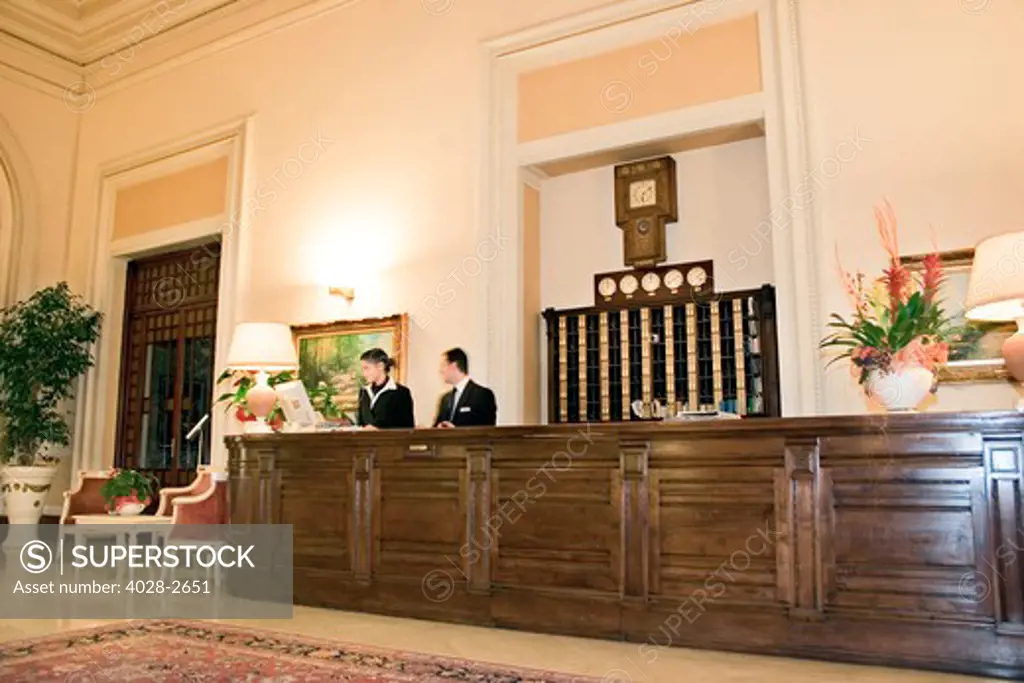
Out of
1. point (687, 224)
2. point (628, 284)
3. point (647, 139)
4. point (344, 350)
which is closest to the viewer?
point (647, 139)

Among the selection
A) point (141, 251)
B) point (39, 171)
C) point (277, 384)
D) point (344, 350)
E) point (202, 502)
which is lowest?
point (202, 502)

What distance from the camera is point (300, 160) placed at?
8508 mm

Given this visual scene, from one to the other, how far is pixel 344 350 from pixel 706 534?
4.47 meters

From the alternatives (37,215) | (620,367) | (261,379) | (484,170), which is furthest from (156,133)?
(620,367)

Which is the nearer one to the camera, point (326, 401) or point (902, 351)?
point (902, 351)

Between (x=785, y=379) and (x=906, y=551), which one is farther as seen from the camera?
(x=785, y=379)

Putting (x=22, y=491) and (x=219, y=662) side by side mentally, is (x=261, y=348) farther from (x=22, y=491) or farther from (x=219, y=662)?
(x=22, y=491)

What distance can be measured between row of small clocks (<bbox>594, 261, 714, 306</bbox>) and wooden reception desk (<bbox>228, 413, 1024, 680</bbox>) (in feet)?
9.55

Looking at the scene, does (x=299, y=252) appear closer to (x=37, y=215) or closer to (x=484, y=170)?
(x=484, y=170)

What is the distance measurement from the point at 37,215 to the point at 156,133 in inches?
67.8

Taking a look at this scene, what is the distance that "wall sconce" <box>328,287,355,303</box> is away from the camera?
7.89 meters

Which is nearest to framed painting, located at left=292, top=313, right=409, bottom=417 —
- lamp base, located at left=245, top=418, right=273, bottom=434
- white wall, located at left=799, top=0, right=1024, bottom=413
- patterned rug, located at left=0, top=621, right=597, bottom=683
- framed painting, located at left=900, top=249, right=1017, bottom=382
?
lamp base, located at left=245, top=418, right=273, bottom=434

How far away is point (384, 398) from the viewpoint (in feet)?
20.1

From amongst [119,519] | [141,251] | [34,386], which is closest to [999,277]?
[119,519]
